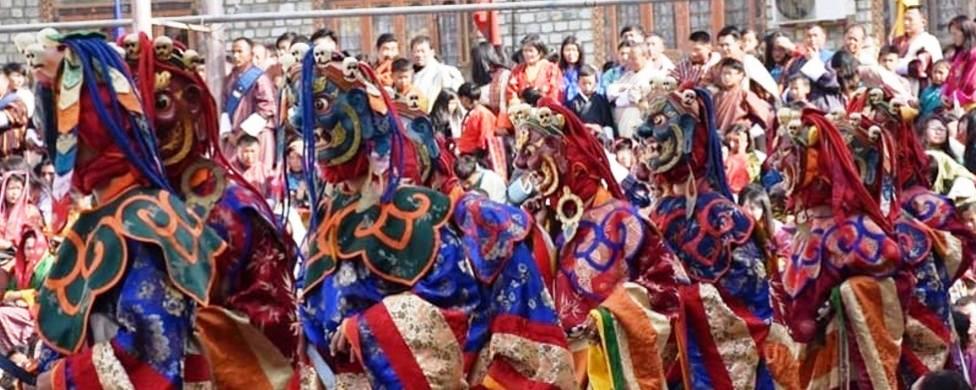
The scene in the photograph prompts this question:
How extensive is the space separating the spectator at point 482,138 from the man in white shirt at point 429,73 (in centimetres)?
27

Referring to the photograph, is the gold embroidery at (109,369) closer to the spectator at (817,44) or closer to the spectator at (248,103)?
the spectator at (248,103)

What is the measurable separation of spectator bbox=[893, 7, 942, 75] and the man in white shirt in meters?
2.93

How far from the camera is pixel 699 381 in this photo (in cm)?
1194

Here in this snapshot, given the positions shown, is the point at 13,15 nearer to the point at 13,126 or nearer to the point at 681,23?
the point at 681,23

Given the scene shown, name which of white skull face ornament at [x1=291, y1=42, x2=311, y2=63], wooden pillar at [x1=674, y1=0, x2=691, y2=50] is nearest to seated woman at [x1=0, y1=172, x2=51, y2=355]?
white skull face ornament at [x1=291, y1=42, x2=311, y2=63]

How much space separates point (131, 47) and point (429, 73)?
10.6 m

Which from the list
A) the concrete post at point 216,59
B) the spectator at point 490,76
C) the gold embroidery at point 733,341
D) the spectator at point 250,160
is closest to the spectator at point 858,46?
the spectator at point 490,76

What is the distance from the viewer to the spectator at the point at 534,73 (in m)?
19.4

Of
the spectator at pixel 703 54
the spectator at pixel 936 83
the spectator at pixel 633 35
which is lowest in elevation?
the spectator at pixel 936 83

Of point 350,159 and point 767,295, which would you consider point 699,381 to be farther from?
point 350,159

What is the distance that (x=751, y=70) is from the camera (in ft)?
60.3

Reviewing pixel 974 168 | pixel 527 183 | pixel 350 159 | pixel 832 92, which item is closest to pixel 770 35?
pixel 832 92

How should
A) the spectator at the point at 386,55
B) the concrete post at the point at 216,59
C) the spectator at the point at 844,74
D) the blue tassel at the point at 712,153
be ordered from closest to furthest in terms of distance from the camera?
the blue tassel at the point at 712,153 → the concrete post at the point at 216,59 → the spectator at the point at 844,74 → the spectator at the point at 386,55

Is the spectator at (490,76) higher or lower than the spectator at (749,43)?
lower
